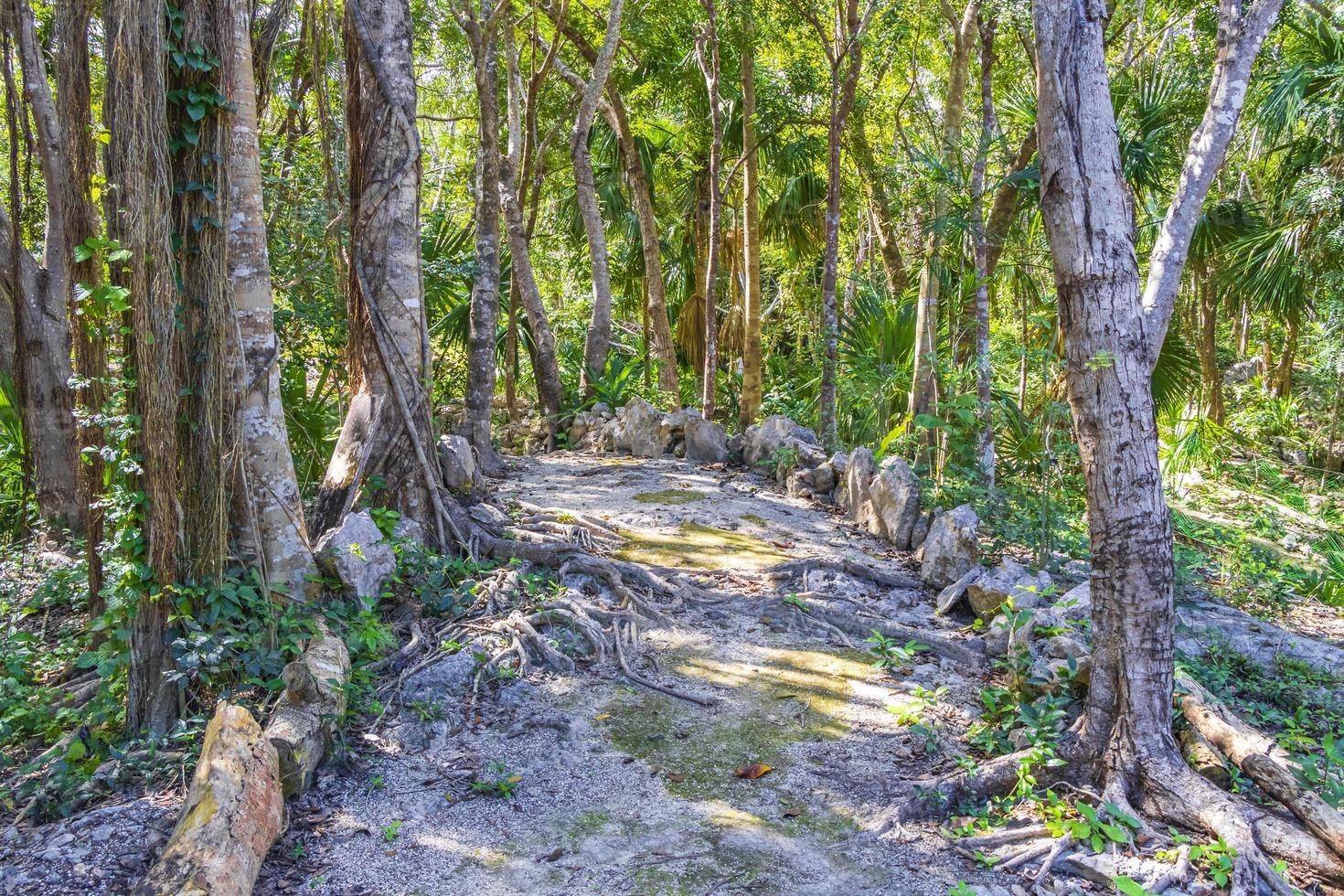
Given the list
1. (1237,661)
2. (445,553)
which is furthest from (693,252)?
(1237,661)

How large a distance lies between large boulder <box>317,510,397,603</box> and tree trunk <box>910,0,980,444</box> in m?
4.23

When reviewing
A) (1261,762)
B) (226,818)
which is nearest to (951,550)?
(1261,762)

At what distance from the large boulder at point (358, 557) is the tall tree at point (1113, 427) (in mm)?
3354

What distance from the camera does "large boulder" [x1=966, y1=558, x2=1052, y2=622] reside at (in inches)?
185

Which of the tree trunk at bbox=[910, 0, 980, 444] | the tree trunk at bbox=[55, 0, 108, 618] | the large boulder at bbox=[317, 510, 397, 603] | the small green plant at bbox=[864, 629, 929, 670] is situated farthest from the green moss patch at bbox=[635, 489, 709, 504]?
the tree trunk at bbox=[55, 0, 108, 618]

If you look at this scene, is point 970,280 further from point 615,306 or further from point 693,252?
point 615,306

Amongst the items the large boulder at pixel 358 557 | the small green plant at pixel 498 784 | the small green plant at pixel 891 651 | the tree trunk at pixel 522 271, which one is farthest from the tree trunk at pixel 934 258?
the small green plant at pixel 498 784

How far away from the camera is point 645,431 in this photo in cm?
905

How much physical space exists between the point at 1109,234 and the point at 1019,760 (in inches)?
77.7

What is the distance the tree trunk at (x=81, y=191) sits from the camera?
3.68m

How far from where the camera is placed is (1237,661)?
15.4 ft

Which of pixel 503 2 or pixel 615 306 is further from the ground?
pixel 503 2

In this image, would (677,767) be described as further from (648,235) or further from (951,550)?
(648,235)

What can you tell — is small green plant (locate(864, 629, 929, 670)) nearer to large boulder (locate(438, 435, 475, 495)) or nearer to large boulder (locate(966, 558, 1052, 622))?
large boulder (locate(966, 558, 1052, 622))
